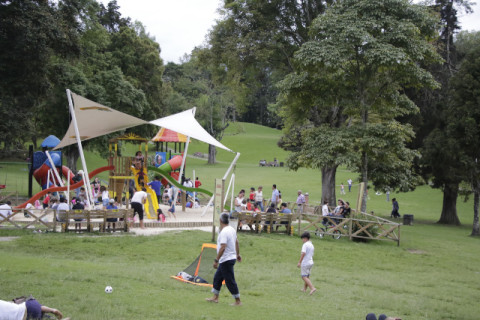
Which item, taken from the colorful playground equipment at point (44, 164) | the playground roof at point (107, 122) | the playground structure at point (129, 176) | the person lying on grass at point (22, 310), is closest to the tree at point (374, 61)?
the playground roof at point (107, 122)

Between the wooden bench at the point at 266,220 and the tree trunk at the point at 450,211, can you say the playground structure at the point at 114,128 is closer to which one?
the wooden bench at the point at 266,220

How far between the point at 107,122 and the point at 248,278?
12.0 m

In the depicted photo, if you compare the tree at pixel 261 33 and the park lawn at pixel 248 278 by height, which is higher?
the tree at pixel 261 33

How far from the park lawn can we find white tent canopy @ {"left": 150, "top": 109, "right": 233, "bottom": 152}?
445 centimetres

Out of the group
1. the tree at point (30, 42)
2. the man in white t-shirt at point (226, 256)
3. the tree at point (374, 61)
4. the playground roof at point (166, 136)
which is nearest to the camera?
the man in white t-shirt at point (226, 256)

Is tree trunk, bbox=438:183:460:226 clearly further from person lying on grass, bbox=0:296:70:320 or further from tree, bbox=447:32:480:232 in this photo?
person lying on grass, bbox=0:296:70:320

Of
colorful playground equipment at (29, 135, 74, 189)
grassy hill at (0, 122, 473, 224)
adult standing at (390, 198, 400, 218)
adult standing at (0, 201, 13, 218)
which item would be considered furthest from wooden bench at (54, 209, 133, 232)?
adult standing at (390, 198, 400, 218)

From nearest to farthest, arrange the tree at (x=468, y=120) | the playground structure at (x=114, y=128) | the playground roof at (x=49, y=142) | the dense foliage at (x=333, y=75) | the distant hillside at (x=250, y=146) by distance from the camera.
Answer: the playground structure at (x=114, y=128)
the dense foliage at (x=333, y=75)
the tree at (x=468, y=120)
the playground roof at (x=49, y=142)
the distant hillside at (x=250, y=146)

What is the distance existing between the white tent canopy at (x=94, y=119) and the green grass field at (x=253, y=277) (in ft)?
19.3

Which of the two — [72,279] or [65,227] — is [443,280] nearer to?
[72,279]

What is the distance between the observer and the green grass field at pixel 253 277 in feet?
27.9

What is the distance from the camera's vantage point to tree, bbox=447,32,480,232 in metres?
28.2

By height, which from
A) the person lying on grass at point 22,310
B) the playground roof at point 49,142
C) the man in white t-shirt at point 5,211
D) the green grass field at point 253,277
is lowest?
the green grass field at point 253,277

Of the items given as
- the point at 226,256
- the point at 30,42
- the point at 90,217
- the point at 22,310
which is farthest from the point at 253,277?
the point at 30,42
